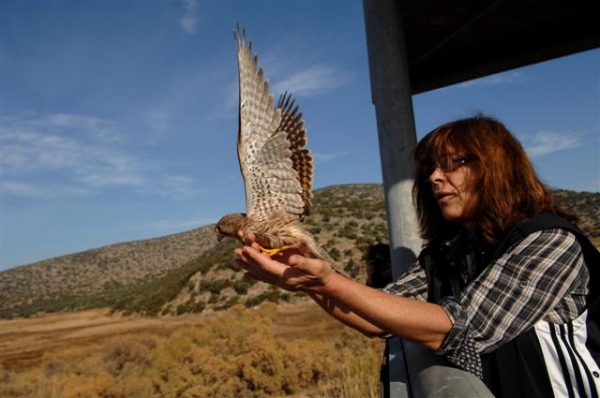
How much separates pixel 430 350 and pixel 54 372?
→ 37.7 feet

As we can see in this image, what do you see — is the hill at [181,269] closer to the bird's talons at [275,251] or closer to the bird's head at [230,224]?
the bird's head at [230,224]

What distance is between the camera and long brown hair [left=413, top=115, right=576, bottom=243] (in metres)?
1.78

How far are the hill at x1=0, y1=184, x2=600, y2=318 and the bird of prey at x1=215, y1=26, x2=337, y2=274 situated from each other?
455 centimetres

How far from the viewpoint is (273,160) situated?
3303mm

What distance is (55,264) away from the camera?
63.8 metres

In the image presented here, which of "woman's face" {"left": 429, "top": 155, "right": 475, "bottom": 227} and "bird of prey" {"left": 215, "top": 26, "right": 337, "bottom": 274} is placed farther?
"bird of prey" {"left": 215, "top": 26, "right": 337, "bottom": 274}

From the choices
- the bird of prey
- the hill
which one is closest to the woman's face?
the bird of prey

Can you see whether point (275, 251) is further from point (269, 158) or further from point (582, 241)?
point (582, 241)

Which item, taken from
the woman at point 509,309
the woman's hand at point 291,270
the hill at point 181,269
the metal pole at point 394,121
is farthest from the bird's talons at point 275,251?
the hill at point 181,269

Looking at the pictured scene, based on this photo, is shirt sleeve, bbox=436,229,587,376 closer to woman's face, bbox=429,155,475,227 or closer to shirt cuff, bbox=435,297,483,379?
shirt cuff, bbox=435,297,483,379

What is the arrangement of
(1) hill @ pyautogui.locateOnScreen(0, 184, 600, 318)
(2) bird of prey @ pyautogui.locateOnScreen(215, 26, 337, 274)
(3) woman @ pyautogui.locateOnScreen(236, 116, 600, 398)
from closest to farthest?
(3) woman @ pyautogui.locateOnScreen(236, 116, 600, 398) → (2) bird of prey @ pyautogui.locateOnScreen(215, 26, 337, 274) → (1) hill @ pyautogui.locateOnScreen(0, 184, 600, 318)

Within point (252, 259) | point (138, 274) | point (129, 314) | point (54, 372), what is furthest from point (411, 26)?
point (138, 274)

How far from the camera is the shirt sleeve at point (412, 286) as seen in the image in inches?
85.5

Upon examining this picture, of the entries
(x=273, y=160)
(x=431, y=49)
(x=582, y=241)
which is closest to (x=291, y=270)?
(x=582, y=241)
